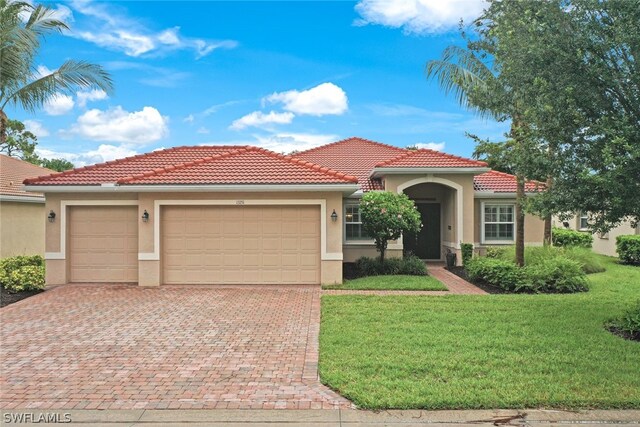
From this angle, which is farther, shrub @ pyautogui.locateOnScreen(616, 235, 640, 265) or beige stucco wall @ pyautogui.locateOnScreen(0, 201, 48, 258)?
shrub @ pyautogui.locateOnScreen(616, 235, 640, 265)

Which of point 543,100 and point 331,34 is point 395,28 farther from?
point 543,100

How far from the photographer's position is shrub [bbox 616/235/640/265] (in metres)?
17.5

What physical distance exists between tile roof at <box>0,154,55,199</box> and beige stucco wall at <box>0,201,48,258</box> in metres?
0.44

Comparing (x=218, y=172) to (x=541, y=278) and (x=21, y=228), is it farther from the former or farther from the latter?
(x=21, y=228)

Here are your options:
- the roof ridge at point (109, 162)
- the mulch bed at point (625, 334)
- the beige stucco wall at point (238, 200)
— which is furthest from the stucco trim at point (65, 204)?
the mulch bed at point (625, 334)

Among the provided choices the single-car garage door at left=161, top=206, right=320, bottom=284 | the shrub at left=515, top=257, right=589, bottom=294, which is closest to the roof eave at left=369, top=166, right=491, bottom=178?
the single-car garage door at left=161, top=206, right=320, bottom=284

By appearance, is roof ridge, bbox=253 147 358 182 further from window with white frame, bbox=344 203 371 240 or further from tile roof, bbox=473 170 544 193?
tile roof, bbox=473 170 544 193

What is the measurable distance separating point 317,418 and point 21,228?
57.9ft

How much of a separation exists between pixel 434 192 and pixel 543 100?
11.4 metres

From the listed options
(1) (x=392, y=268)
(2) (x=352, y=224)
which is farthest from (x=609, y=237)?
(1) (x=392, y=268)

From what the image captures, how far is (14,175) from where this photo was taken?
61.6 ft

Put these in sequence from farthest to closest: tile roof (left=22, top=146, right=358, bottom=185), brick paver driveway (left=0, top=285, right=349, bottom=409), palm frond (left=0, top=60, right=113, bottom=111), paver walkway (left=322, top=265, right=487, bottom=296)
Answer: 1. palm frond (left=0, top=60, right=113, bottom=111)
2. tile roof (left=22, top=146, right=358, bottom=185)
3. paver walkway (left=322, top=265, right=487, bottom=296)
4. brick paver driveway (left=0, top=285, right=349, bottom=409)

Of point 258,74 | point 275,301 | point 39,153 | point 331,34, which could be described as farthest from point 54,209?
point 39,153

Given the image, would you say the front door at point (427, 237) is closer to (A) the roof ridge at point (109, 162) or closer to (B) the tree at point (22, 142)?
(A) the roof ridge at point (109, 162)
